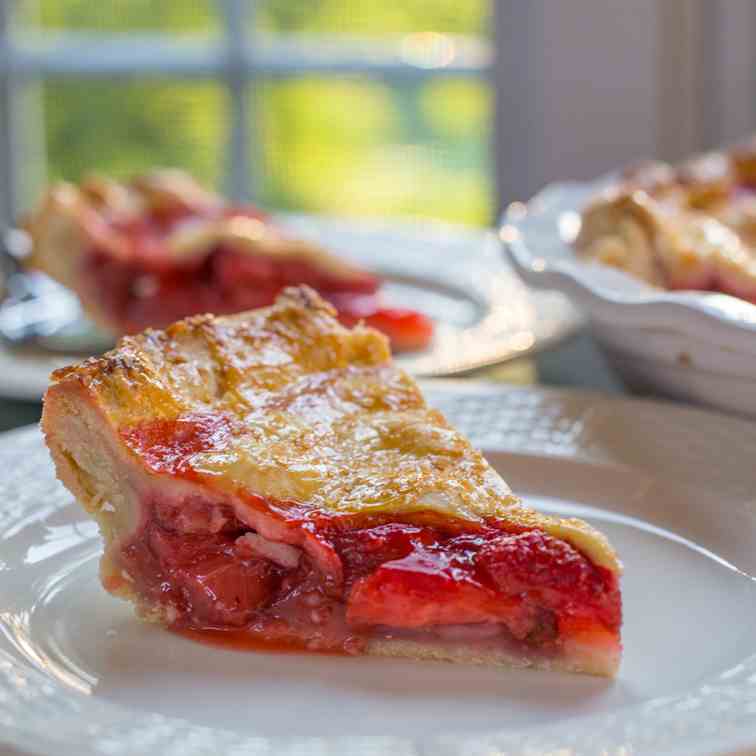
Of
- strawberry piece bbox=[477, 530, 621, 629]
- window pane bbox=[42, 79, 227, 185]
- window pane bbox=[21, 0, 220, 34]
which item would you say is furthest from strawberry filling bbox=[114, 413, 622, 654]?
window pane bbox=[21, 0, 220, 34]

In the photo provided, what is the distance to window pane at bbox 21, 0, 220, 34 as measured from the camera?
390 cm

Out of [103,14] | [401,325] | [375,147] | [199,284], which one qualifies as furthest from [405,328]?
[103,14]

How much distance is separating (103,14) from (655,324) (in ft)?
10.00

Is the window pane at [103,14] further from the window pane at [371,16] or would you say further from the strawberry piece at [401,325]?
the strawberry piece at [401,325]

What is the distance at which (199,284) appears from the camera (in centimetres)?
194

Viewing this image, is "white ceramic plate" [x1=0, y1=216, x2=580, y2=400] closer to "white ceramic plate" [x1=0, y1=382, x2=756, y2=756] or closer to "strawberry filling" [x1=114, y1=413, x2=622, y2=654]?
"white ceramic plate" [x1=0, y1=382, x2=756, y2=756]

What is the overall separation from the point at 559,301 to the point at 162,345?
82cm

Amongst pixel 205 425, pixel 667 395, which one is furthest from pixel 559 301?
pixel 205 425

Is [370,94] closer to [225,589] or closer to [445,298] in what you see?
[445,298]

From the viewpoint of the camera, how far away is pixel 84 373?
1.07 meters

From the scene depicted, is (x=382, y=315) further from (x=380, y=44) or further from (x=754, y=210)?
(x=380, y=44)

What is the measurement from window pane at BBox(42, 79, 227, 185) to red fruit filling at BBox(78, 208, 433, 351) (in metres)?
2.01

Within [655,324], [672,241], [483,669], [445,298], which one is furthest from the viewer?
[445,298]

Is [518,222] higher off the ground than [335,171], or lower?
higher
